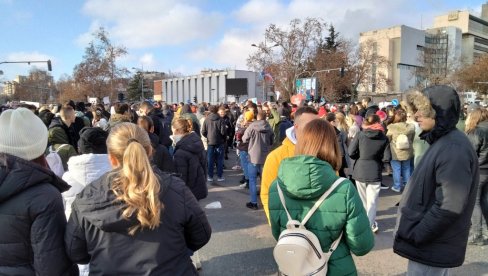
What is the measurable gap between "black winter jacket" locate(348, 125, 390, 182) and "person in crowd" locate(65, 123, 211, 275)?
4.24 meters

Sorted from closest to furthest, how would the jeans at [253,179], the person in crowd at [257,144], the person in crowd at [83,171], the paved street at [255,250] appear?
the person in crowd at [83,171] → the paved street at [255,250] → the jeans at [253,179] → the person in crowd at [257,144]

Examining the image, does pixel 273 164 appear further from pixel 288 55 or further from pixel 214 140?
pixel 288 55

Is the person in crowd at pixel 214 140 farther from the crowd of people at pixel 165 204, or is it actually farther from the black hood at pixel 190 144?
the crowd of people at pixel 165 204

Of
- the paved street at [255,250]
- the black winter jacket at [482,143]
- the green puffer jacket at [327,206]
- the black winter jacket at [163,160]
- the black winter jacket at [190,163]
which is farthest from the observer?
the black winter jacket at [482,143]

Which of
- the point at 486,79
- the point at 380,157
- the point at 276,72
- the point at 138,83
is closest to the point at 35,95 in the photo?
the point at 138,83

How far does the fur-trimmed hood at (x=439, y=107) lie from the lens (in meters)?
2.72

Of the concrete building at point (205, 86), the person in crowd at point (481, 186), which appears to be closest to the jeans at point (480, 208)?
the person in crowd at point (481, 186)

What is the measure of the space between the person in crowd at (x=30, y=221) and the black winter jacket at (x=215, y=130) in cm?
799

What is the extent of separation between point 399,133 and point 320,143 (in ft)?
22.8

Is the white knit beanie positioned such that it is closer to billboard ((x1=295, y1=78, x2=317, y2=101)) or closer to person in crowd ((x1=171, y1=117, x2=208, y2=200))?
person in crowd ((x1=171, y1=117, x2=208, y2=200))

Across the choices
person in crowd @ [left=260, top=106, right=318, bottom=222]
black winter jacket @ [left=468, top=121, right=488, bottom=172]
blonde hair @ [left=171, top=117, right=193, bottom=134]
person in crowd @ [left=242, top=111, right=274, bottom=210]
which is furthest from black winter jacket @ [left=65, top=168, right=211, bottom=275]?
person in crowd @ [left=242, top=111, right=274, bottom=210]

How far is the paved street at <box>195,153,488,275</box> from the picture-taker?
4.70m

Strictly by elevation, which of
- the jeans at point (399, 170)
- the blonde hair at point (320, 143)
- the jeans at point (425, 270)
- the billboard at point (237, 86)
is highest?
the billboard at point (237, 86)

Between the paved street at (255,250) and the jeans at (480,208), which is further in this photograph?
the jeans at (480,208)
